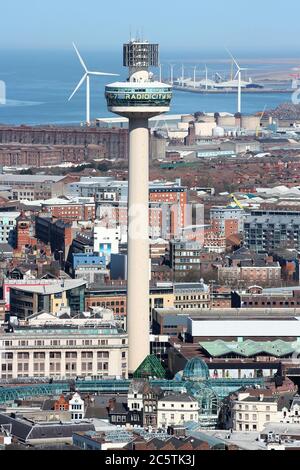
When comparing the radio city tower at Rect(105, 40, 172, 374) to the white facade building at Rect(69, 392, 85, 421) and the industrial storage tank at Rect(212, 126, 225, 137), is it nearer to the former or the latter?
the white facade building at Rect(69, 392, 85, 421)

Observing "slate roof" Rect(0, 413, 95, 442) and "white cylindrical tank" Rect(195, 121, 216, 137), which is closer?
"slate roof" Rect(0, 413, 95, 442)

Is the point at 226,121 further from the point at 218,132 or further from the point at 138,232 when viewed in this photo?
the point at 138,232

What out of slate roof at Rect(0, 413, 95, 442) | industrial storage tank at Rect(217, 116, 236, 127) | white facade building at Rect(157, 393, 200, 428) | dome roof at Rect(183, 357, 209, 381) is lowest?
white facade building at Rect(157, 393, 200, 428)

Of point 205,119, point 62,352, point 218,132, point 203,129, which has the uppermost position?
point 205,119

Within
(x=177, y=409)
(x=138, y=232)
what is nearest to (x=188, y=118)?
(x=138, y=232)

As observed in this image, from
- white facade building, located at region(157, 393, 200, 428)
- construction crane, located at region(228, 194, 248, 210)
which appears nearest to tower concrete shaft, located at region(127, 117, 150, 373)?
white facade building, located at region(157, 393, 200, 428)

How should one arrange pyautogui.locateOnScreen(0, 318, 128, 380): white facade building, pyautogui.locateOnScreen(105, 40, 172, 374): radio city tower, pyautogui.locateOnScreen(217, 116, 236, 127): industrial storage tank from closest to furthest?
pyautogui.locateOnScreen(0, 318, 128, 380): white facade building < pyautogui.locateOnScreen(105, 40, 172, 374): radio city tower < pyautogui.locateOnScreen(217, 116, 236, 127): industrial storage tank

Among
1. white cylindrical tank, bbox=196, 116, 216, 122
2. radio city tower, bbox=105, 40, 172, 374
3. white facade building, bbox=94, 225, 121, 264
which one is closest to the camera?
radio city tower, bbox=105, 40, 172, 374
